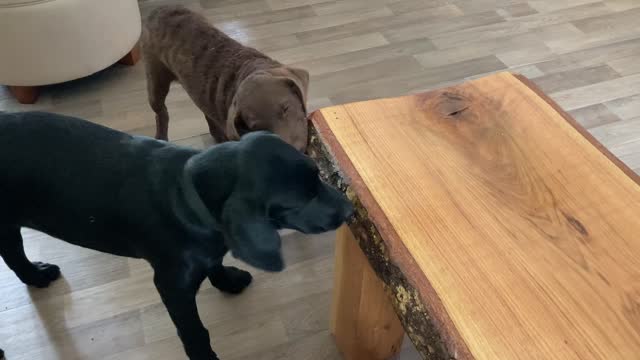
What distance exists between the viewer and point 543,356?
0.77 m

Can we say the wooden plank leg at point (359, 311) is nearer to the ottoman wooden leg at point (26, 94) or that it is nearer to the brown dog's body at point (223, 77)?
the brown dog's body at point (223, 77)

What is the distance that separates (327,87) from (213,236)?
123 cm

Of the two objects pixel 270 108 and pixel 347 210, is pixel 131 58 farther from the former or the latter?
pixel 347 210

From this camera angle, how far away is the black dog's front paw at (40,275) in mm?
1458

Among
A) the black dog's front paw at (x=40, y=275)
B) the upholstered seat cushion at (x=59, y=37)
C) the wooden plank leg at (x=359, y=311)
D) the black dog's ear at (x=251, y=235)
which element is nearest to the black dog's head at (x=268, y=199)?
the black dog's ear at (x=251, y=235)

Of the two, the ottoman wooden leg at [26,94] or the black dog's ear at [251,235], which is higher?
the black dog's ear at [251,235]

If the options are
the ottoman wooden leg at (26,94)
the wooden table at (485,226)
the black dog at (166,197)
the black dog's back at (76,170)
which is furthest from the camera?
the ottoman wooden leg at (26,94)

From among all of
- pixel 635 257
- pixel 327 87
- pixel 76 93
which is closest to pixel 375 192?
pixel 635 257

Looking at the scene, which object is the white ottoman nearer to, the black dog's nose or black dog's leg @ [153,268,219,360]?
black dog's leg @ [153,268,219,360]

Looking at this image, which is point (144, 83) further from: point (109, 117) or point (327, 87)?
point (327, 87)

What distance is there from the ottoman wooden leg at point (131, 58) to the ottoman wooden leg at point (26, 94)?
0.35 metres

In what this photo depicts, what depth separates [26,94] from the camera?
2053mm

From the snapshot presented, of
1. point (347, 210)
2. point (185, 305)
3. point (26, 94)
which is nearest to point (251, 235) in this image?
point (347, 210)

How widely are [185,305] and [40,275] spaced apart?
22.1 inches
